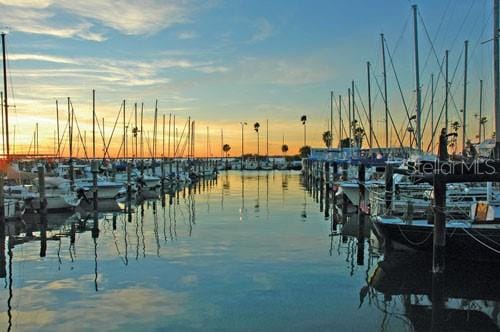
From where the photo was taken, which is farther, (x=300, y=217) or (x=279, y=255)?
(x=300, y=217)

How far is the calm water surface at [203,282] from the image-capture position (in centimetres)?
1302

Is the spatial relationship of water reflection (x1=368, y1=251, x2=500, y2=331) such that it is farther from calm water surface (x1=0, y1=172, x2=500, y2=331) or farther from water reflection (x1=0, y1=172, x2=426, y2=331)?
water reflection (x1=0, y1=172, x2=426, y2=331)

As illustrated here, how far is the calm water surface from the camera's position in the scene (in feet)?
42.7

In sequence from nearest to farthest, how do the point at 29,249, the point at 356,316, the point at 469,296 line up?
the point at 356,316 → the point at 469,296 → the point at 29,249

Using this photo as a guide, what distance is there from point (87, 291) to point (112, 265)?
3.86 meters

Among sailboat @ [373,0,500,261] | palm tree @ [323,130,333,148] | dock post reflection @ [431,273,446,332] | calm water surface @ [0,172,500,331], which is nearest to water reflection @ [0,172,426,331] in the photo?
calm water surface @ [0,172,500,331]

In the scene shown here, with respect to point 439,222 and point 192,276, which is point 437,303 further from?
point 192,276

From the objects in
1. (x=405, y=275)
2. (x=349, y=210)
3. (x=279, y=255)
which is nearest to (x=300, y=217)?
(x=349, y=210)

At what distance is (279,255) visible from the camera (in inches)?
833

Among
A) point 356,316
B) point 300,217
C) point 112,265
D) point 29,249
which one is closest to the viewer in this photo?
point 356,316

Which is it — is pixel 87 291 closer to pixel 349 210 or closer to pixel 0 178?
pixel 0 178

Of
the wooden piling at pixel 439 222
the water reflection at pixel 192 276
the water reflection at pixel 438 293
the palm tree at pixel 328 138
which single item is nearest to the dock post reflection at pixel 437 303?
the water reflection at pixel 438 293

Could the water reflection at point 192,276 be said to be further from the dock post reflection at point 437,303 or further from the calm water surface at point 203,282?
the dock post reflection at point 437,303

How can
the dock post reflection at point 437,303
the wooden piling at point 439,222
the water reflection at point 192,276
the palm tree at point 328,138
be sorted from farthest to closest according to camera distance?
the palm tree at point 328,138
the wooden piling at point 439,222
the water reflection at point 192,276
the dock post reflection at point 437,303
